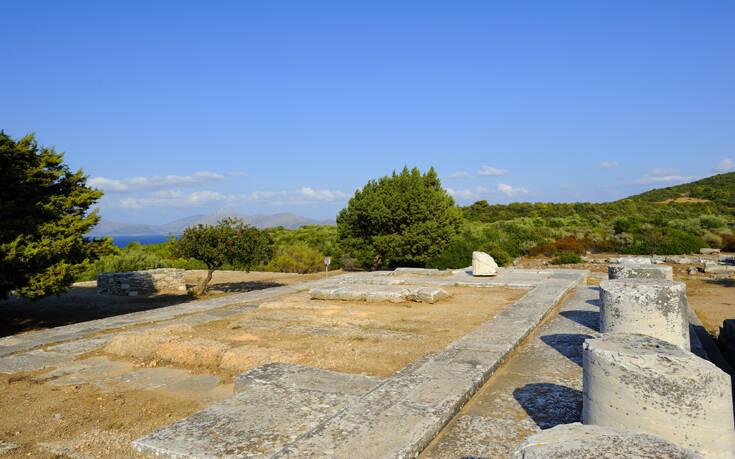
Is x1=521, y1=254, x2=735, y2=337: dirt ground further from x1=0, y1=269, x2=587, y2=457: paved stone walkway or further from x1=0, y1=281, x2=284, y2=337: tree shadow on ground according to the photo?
x1=0, y1=281, x2=284, y2=337: tree shadow on ground

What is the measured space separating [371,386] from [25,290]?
7390 millimetres

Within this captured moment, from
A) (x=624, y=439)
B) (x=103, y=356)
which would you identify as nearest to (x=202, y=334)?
(x=103, y=356)

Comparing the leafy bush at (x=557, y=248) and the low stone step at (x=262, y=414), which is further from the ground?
the leafy bush at (x=557, y=248)

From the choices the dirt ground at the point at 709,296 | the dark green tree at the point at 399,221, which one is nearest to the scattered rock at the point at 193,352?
the dirt ground at the point at 709,296

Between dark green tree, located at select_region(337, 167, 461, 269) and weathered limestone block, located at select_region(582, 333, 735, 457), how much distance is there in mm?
14353

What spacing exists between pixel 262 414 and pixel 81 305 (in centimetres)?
1089

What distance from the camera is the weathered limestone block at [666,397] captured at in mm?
2631

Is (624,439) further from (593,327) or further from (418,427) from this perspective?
(593,327)

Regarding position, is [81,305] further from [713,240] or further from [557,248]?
[713,240]

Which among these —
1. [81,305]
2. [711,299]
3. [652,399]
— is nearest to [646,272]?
[711,299]

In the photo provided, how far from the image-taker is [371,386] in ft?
13.4

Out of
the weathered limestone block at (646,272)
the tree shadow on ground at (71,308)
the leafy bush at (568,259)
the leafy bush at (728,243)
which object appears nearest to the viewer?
the weathered limestone block at (646,272)

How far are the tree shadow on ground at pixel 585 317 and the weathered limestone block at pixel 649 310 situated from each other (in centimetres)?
112

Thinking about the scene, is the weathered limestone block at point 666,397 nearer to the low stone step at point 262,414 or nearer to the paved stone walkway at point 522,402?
the paved stone walkway at point 522,402
